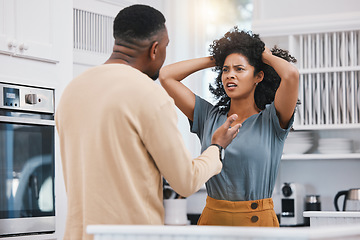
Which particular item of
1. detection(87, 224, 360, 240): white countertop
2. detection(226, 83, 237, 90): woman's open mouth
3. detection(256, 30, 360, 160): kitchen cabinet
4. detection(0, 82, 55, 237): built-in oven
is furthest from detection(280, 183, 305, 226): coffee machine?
detection(87, 224, 360, 240): white countertop

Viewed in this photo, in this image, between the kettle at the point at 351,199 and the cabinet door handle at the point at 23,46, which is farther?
the kettle at the point at 351,199

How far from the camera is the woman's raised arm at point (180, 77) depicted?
87.4 inches

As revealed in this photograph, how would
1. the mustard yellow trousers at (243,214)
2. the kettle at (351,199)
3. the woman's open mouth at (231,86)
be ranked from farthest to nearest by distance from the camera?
the kettle at (351,199), the woman's open mouth at (231,86), the mustard yellow trousers at (243,214)

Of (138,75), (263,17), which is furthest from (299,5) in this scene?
(138,75)

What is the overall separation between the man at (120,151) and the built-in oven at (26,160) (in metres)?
1.25

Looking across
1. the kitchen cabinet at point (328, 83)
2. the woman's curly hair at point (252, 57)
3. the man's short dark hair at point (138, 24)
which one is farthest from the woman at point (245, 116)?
the kitchen cabinet at point (328, 83)

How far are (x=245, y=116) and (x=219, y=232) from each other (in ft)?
3.45

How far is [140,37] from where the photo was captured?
1413mm

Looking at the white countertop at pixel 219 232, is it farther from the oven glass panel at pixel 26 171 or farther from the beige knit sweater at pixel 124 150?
the oven glass panel at pixel 26 171

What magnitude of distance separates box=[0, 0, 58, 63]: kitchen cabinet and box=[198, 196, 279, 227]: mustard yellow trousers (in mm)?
1263

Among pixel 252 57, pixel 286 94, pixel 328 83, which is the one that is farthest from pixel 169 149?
pixel 328 83

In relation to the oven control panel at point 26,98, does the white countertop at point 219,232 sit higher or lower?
lower

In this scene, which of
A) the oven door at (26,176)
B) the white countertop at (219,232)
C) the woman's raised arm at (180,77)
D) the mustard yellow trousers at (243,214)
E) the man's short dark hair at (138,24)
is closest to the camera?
the white countertop at (219,232)

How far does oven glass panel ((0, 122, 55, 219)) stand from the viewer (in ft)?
8.36
